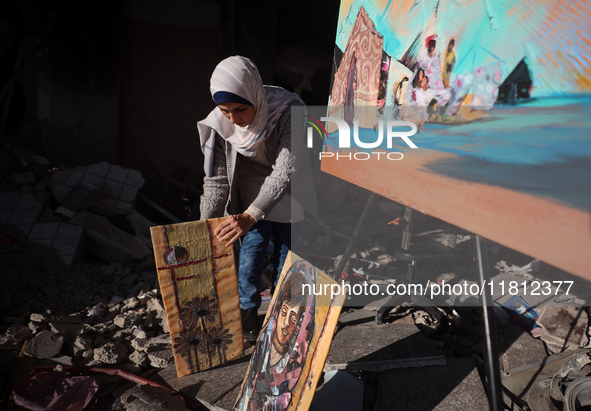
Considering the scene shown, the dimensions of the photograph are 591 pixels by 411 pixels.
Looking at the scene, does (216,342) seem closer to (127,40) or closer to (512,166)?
(512,166)

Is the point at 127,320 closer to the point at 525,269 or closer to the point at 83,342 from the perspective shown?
the point at 83,342

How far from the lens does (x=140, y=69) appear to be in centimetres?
525

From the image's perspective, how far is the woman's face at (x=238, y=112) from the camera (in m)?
1.71

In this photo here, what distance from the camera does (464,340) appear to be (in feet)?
8.02

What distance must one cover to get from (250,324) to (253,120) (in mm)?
1187

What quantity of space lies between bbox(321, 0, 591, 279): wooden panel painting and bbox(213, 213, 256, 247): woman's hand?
569 millimetres

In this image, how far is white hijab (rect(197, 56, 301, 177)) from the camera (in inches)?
67.2

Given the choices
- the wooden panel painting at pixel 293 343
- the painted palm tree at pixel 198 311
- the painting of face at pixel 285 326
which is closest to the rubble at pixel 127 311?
the painted palm tree at pixel 198 311

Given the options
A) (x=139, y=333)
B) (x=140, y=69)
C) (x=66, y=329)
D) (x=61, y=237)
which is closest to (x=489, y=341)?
(x=139, y=333)

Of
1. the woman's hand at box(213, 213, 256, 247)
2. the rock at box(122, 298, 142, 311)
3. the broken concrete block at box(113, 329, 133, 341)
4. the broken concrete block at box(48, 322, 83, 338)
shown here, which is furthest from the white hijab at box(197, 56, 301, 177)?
the rock at box(122, 298, 142, 311)

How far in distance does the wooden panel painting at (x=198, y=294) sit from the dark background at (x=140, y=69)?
3323 millimetres

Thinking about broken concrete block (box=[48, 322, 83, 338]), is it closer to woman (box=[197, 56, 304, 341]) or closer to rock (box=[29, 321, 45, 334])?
rock (box=[29, 321, 45, 334])

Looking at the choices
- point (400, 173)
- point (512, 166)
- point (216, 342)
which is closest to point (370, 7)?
point (400, 173)

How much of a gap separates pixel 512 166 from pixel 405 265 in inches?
120
